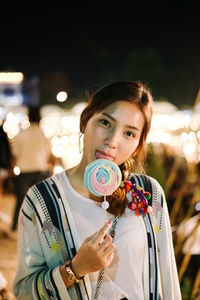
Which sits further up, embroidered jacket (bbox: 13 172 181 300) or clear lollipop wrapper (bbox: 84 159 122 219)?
clear lollipop wrapper (bbox: 84 159 122 219)

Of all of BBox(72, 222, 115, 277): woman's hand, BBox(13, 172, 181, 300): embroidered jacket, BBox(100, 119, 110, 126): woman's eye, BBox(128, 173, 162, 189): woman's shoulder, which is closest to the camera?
BBox(72, 222, 115, 277): woman's hand

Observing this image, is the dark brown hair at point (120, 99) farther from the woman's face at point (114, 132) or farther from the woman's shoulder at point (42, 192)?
the woman's shoulder at point (42, 192)

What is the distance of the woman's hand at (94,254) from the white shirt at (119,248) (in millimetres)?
165

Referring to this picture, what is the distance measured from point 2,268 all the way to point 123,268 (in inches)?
156

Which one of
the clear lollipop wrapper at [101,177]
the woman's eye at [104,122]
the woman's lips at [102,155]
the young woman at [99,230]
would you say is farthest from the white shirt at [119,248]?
the woman's eye at [104,122]

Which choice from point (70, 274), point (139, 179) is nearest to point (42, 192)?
point (70, 274)

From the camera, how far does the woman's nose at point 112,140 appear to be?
63.4 inches

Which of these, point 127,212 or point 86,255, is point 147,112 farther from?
point 86,255

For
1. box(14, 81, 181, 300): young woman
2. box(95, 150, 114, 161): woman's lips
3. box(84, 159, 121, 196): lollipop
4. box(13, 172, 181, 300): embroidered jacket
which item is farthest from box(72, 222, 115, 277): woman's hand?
box(95, 150, 114, 161): woman's lips

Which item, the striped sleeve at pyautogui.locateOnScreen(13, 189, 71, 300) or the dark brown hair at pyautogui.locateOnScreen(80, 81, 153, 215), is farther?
the dark brown hair at pyautogui.locateOnScreen(80, 81, 153, 215)

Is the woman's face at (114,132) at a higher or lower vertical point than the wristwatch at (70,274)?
higher

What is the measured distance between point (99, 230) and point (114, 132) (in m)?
0.47

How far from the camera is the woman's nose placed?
5.29ft

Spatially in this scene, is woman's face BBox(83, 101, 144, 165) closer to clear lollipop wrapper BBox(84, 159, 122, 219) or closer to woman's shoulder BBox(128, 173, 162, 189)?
clear lollipop wrapper BBox(84, 159, 122, 219)
